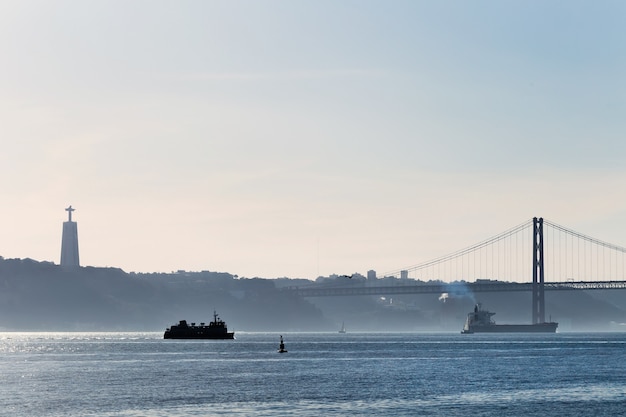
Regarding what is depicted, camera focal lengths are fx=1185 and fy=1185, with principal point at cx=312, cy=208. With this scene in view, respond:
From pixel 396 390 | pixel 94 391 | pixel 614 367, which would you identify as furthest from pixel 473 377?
pixel 94 391

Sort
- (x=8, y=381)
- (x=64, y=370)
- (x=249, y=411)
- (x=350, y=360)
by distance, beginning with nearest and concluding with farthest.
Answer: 1. (x=249, y=411)
2. (x=8, y=381)
3. (x=64, y=370)
4. (x=350, y=360)

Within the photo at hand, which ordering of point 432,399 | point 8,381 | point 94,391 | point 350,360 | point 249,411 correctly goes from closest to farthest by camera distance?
point 249,411 → point 432,399 → point 94,391 → point 8,381 → point 350,360

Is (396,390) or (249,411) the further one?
Result: (396,390)

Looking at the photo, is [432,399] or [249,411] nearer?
[249,411]

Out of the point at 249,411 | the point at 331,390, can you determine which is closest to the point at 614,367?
the point at 331,390

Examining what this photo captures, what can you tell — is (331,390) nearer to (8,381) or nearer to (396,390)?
(396,390)

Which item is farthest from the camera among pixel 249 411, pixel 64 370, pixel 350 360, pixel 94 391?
pixel 350 360

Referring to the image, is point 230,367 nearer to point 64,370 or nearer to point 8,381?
point 64,370

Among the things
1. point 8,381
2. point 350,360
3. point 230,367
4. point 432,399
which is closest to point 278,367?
point 230,367

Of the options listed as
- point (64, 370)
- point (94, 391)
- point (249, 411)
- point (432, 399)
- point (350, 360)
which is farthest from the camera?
point (350, 360)
